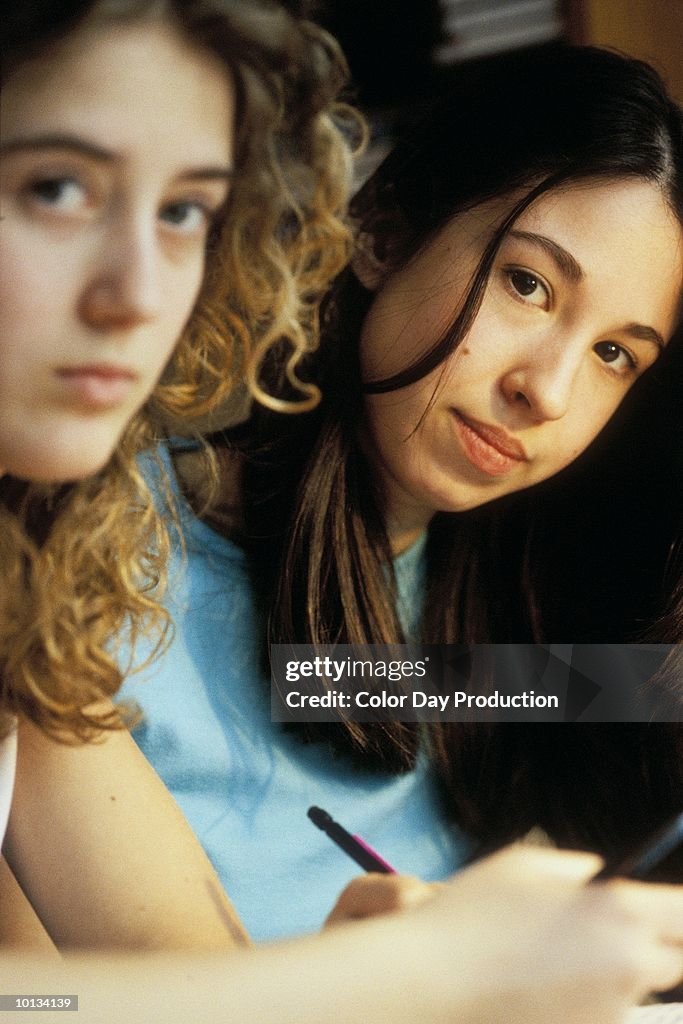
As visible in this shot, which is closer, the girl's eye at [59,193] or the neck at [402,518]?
the girl's eye at [59,193]

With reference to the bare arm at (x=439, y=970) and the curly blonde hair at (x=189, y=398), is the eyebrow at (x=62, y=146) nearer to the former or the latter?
the curly blonde hair at (x=189, y=398)

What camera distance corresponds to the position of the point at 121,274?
0.49 m

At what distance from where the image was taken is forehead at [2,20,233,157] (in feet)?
1.56

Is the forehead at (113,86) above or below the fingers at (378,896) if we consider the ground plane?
above

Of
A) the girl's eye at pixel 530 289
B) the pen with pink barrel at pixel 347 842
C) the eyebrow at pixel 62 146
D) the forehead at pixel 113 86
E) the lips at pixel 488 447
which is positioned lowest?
the pen with pink barrel at pixel 347 842

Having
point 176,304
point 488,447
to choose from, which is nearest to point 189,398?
point 176,304

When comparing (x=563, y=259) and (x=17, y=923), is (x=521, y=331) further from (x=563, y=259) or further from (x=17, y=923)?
(x=17, y=923)

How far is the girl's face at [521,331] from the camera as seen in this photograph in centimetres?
58

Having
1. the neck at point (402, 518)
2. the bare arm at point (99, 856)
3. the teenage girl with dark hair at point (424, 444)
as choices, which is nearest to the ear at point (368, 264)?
the teenage girl with dark hair at point (424, 444)

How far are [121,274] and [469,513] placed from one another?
256mm

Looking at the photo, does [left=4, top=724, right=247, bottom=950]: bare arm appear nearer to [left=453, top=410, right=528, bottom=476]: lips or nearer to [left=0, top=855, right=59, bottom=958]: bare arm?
[left=0, top=855, right=59, bottom=958]: bare arm

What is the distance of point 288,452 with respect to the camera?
61 centimetres

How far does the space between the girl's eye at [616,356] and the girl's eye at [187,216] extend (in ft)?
0.73

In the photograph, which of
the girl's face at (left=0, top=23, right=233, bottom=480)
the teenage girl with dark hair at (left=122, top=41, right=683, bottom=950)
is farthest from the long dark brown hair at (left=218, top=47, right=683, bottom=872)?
the girl's face at (left=0, top=23, right=233, bottom=480)
